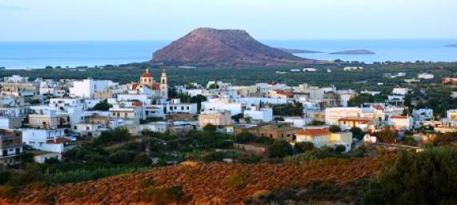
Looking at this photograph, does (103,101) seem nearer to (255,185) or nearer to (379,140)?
(379,140)

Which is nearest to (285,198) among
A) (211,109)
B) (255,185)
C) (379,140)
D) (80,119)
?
(255,185)

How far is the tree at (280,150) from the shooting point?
27.6 meters

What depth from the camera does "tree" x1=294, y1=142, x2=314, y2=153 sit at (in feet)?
94.7

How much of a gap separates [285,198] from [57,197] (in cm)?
430

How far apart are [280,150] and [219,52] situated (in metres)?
100

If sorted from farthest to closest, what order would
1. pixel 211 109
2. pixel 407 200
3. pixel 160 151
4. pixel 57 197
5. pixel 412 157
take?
pixel 211 109 < pixel 160 151 < pixel 57 197 < pixel 412 157 < pixel 407 200

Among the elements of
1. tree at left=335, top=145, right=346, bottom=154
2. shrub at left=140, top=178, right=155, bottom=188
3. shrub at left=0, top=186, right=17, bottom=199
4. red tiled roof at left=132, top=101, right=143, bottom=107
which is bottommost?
tree at left=335, top=145, right=346, bottom=154

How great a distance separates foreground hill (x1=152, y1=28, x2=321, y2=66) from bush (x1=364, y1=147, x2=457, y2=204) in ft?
340

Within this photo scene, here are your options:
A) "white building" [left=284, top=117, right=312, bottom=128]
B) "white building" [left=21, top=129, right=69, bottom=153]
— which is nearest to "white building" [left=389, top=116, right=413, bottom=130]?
"white building" [left=284, top=117, right=312, bottom=128]

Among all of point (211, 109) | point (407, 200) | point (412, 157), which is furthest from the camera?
point (211, 109)

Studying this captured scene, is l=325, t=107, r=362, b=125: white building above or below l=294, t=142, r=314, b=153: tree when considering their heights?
above

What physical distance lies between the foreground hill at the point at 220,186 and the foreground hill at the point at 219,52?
98.9 m

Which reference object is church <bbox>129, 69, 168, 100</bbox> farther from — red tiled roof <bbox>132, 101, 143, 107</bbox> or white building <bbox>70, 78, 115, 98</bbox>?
red tiled roof <bbox>132, 101, 143, 107</bbox>

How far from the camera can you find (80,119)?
36719 mm
